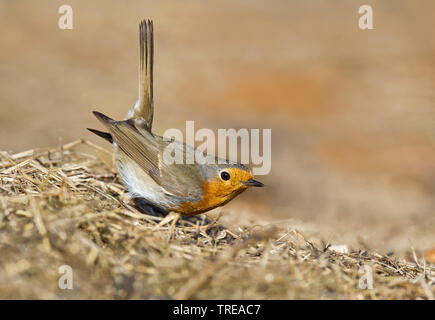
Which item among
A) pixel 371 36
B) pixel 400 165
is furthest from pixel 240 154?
pixel 371 36

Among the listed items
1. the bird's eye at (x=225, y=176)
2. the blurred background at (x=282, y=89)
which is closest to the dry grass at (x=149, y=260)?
the bird's eye at (x=225, y=176)

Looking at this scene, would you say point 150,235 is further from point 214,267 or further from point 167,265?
point 214,267

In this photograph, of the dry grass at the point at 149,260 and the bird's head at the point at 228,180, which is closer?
the dry grass at the point at 149,260

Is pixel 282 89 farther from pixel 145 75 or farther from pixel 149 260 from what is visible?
pixel 149 260

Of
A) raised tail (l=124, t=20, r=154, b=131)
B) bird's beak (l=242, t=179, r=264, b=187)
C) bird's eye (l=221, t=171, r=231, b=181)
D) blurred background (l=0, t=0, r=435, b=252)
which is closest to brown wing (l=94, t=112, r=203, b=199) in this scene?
bird's eye (l=221, t=171, r=231, b=181)

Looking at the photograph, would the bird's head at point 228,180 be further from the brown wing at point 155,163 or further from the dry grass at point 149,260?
the dry grass at point 149,260

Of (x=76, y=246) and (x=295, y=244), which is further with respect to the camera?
(x=295, y=244)

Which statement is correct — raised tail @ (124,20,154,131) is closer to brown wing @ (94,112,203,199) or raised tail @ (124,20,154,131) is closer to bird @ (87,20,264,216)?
bird @ (87,20,264,216)
